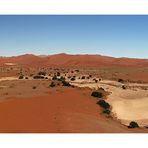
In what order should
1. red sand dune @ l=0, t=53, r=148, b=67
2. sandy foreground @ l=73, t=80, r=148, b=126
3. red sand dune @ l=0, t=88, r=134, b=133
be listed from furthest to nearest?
1. red sand dune @ l=0, t=53, r=148, b=67
2. sandy foreground @ l=73, t=80, r=148, b=126
3. red sand dune @ l=0, t=88, r=134, b=133

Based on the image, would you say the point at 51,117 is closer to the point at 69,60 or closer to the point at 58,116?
the point at 58,116

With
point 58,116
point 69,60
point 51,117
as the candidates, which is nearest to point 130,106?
point 58,116

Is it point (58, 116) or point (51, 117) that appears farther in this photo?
point (58, 116)

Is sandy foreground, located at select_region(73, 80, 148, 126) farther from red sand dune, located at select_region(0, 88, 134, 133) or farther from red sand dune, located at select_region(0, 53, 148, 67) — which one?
red sand dune, located at select_region(0, 53, 148, 67)

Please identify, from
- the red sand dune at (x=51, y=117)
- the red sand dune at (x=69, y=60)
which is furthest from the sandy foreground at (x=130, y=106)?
the red sand dune at (x=69, y=60)

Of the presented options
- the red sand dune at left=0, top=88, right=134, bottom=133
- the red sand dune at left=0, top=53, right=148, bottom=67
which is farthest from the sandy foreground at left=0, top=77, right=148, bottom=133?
the red sand dune at left=0, top=53, right=148, bottom=67

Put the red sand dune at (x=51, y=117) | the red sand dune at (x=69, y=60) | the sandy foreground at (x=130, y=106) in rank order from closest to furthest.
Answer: the red sand dune at (x=51, y=117), the sandy foreground at (x=130, y=106), the red sand dune at (x=69, y=60)

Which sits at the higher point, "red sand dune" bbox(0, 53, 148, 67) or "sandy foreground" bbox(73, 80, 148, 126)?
"red sand dune" bbox(0, 53, 148, 67)

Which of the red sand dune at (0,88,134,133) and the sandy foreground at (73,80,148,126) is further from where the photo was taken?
the sandy foreground at (73,80,148,126)

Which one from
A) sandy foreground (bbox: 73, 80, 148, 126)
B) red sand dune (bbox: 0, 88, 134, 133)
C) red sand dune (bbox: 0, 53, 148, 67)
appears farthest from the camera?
red sand dune (bbox: 0, 53, 148, 67)

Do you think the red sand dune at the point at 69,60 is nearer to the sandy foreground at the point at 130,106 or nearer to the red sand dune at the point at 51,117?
the sandy foreground at the point at 130,106
